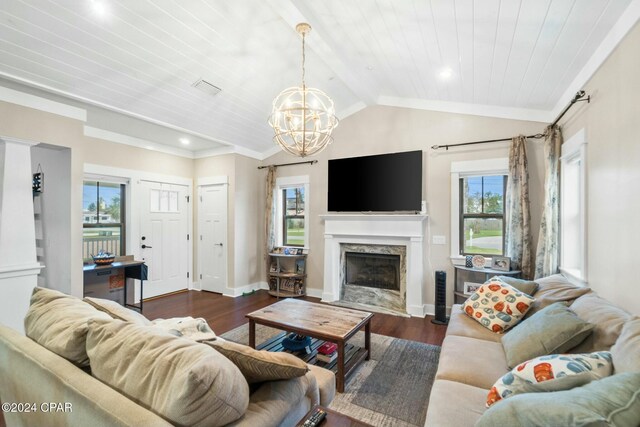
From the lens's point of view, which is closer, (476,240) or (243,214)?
(476,240)

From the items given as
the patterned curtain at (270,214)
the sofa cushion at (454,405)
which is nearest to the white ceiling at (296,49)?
the patterned curtain at (270,214)

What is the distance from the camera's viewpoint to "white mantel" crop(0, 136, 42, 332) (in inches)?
116

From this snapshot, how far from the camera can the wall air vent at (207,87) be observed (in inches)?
137

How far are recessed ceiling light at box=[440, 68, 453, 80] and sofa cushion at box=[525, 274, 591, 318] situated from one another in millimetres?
2289

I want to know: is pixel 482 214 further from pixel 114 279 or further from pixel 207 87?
pixel 114 279

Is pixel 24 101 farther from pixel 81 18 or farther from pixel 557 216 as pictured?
pixel 557 216

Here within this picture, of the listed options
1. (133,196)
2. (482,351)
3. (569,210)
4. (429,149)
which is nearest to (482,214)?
(569,210)

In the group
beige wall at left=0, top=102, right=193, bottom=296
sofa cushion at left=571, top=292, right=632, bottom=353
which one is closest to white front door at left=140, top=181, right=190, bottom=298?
beige wall at left=0, top=102, right=193, bottom=296

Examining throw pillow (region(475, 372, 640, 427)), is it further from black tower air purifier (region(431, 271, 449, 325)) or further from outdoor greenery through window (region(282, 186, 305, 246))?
outdoor greenery through window (region(282, 186, 305, 246))

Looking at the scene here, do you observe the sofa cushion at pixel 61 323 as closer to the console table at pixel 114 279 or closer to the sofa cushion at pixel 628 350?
the sofa cushion at pixel 628 350

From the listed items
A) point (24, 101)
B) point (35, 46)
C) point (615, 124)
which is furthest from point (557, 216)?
point (24, 101)

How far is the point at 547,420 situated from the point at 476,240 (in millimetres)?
3576

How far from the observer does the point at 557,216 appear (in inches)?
121

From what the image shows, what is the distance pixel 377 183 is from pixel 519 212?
1.88 m
